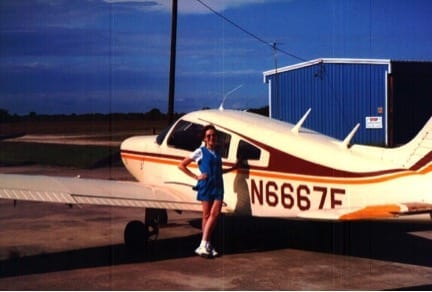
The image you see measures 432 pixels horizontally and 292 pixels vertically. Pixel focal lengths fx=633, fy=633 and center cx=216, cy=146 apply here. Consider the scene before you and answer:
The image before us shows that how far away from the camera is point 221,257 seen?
26.9 feet

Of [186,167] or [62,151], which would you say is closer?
[186,167]

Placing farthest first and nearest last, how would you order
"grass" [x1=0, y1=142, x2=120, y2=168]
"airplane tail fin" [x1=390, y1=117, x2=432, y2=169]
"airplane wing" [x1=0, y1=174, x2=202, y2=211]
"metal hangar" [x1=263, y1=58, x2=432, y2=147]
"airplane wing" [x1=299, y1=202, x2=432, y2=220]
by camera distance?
"grass" [x1=0, y1=142, x2=120, y2=168] → "metal hangar" [x1=263, y1=58, x2=432, y2=147] → "airplane wing" [x1=0, y1=174, x2=202, y2=211] → "airplane tail fin" [x1=390, y1=117, x2=432, y2=169] → "airplane wing" [x1=299, y1=202, x2=432, y2=220]

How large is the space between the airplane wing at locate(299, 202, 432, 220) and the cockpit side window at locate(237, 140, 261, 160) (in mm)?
1311

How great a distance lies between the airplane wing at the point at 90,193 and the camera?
7668 mm

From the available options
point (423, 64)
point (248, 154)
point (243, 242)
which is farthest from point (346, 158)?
point (423, 64)

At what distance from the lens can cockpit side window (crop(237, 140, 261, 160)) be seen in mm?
8086

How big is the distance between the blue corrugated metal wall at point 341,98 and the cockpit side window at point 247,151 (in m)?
14.0

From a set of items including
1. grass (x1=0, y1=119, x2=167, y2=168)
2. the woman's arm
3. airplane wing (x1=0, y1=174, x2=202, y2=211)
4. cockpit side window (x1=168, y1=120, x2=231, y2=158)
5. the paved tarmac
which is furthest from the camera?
grass (x1=0, y1=119, x2=167, y2=168)

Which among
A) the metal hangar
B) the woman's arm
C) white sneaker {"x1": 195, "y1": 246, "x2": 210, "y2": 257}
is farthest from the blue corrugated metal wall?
white sneaker {"x1": 195, "y1": 246, "x2": 210, "y2": 257}

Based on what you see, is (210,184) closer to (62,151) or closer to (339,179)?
(339,179)

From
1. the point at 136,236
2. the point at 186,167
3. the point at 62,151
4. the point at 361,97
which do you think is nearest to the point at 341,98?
the point at 361,97

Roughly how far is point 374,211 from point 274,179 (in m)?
1.76

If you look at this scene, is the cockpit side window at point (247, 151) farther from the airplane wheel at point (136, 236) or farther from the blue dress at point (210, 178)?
the airplane wheel at point (136, 236)

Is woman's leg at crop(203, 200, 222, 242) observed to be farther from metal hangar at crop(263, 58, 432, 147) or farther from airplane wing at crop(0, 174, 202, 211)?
metal hangar at crop(263, 58, 432, 147)
